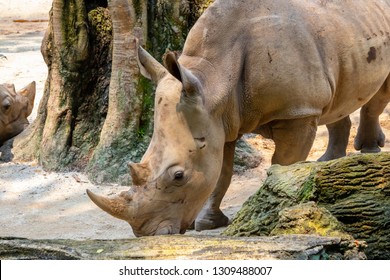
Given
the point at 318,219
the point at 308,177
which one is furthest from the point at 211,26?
the point at 318,219

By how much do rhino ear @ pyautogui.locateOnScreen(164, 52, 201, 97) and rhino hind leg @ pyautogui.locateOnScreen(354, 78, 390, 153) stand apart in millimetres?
3132

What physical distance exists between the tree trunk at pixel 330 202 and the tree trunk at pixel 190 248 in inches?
12.9

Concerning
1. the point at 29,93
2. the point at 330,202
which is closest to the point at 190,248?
the point at 330,202

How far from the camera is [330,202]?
445 cm

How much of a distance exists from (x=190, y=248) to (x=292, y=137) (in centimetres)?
282

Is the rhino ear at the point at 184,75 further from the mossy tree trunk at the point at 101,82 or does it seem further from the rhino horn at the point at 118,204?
the mossy tree trunk at the point at 101,82

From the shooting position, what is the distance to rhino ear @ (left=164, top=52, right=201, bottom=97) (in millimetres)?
5309

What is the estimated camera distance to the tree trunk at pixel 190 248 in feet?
12.0

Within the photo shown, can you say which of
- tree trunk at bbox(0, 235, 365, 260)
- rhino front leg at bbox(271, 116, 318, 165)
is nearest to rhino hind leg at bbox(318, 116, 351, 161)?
rhino front leg at bbox(271, 116, 318, 165)

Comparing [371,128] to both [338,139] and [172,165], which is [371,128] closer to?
[338,139]

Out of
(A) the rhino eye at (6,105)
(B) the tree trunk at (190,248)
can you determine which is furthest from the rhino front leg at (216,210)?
(A) the rhino eye at (6,105)

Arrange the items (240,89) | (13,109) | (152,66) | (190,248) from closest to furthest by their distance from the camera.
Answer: (190,248) → (152,66) → (240,89) → (13,109)

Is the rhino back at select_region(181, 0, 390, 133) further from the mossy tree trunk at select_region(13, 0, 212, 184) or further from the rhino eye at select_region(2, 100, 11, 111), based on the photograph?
the rhino eye at select_region(2, 100, 11, 111)

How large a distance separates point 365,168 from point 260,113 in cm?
174
